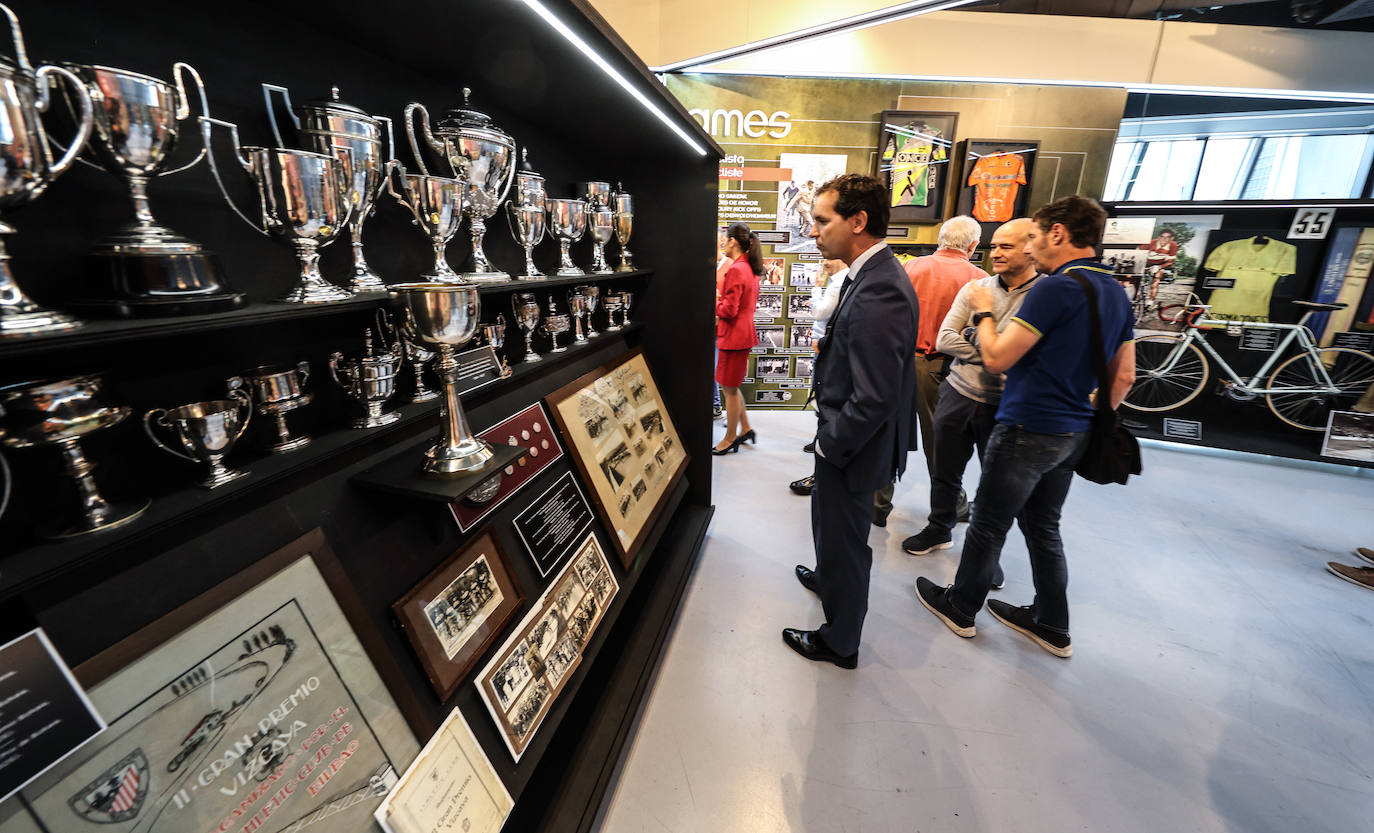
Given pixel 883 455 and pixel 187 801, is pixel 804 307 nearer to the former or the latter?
pixel 883 455

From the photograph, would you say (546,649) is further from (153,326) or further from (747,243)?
(747,243)

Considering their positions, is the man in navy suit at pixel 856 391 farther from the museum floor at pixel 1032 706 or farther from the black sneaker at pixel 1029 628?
the black sneaker at pixel 1029 628

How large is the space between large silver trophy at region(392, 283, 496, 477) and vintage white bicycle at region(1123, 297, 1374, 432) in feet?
19.4

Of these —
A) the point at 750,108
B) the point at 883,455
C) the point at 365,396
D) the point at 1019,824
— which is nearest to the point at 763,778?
the point at 1019,824

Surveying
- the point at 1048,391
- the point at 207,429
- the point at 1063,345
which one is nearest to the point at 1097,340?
the point at 1063,345

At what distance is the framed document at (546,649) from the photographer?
1.23 metres

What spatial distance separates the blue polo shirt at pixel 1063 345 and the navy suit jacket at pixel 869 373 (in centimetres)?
44

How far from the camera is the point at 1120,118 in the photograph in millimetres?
4625

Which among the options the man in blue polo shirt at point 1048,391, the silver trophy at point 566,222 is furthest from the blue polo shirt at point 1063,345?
the silver trophy at point 566,222

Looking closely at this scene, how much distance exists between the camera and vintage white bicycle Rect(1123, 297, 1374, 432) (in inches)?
165

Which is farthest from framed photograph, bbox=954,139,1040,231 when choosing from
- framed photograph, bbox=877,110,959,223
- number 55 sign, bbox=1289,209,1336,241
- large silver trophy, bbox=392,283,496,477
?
large silver trophy, bbox=392,283,496,477

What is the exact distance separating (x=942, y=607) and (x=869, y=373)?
4.41ft

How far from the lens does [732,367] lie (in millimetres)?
4102

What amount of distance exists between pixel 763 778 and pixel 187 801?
4.67 ft
